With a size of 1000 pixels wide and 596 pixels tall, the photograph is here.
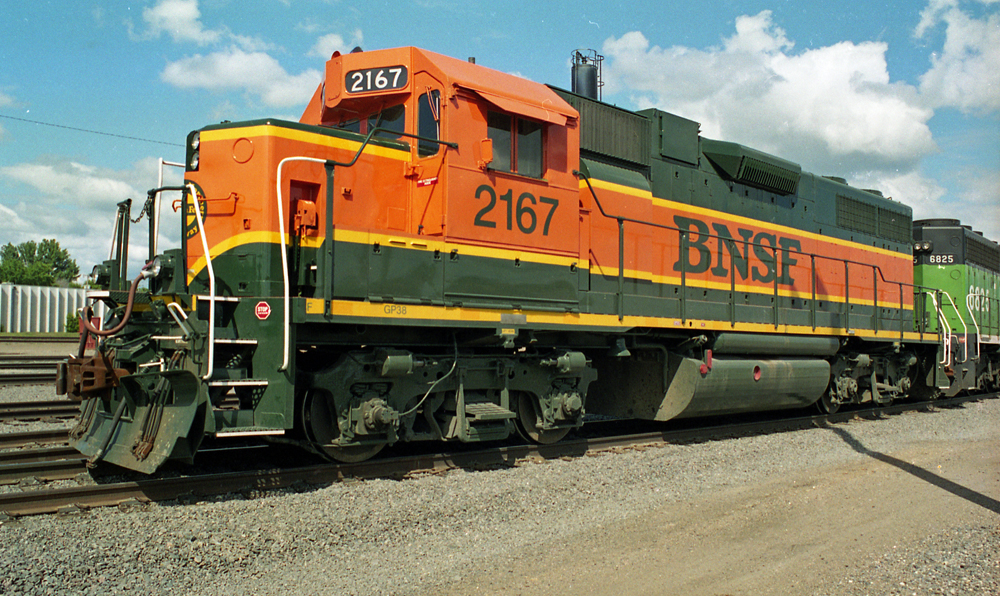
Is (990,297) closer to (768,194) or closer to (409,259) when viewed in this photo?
(768,194)

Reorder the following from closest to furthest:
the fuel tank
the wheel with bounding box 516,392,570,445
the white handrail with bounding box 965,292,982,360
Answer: the wheel with bounding box 516,392,570,445, the fuel tank, the white handrail with bounding box 965,292,982,360

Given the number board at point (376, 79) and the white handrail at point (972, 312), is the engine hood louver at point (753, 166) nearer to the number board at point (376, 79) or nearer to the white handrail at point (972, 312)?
the number board at point (376, 79)

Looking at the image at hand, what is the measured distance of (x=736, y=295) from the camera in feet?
31.4

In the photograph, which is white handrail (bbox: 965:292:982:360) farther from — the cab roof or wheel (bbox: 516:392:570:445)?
the cab roof

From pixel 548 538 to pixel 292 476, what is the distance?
225cm

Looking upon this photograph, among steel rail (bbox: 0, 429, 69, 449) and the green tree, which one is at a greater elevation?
the green tree

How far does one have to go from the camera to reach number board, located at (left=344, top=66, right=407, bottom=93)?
6.38 m

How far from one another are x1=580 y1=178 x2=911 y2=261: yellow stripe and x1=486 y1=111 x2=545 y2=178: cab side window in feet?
3.26

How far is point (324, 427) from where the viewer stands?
604 cm

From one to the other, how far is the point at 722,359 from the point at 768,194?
315 cm

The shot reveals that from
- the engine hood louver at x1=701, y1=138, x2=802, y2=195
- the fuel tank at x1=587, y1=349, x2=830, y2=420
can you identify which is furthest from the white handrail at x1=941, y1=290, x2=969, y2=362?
the fuel tank at x1=587, y1=349, x2=830, y2=420

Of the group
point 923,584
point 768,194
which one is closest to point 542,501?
point 923,584

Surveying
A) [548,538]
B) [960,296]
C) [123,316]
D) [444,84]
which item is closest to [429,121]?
[444,84]

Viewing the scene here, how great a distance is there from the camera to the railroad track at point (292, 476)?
4.82 meters
